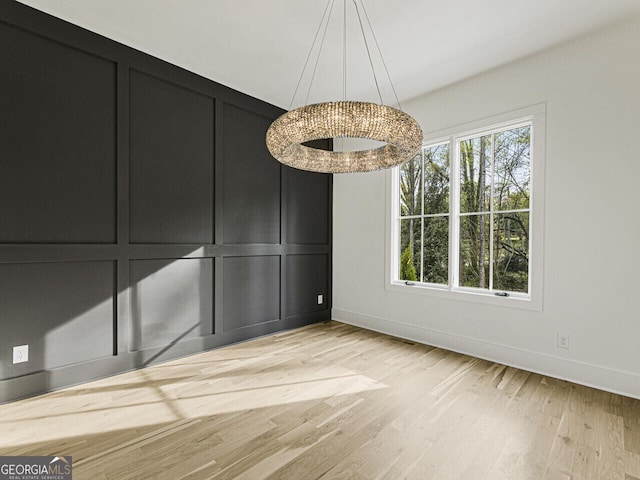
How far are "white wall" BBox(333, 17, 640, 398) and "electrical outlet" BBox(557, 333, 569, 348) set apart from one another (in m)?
0.04

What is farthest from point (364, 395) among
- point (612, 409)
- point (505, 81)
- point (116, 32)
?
point (116, 32)

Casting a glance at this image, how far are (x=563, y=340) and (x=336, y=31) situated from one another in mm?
3151

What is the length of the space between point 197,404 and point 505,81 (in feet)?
12.5

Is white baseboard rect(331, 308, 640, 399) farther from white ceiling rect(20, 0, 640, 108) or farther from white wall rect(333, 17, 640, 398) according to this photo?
white ceiling rect(20, 0, 640, 108)

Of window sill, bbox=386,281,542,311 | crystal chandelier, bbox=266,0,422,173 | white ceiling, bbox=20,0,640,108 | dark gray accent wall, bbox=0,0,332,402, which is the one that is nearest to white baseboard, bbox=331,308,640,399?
window sill, bbox=386,281,542,311

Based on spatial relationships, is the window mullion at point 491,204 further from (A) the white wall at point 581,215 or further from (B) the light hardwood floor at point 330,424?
(B) the light hardwood floor at point 330,424

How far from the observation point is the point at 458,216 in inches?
137

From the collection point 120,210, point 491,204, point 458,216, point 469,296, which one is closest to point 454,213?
point 458,216

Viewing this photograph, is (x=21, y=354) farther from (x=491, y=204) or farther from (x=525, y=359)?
(x=491, y=204)

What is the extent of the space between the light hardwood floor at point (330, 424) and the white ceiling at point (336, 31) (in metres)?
2.81

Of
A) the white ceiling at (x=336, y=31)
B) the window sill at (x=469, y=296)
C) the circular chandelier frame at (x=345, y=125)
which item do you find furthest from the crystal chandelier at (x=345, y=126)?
the window sill at (x=469, y=296)

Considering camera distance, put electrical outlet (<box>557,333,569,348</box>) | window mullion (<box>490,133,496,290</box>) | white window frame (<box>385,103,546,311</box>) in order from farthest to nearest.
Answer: window mullion (<box>490,133,496,290</box>), white window frame (<box>385,103,546,311</box>), electrical outlet (<box>557,333,569,348</box>)

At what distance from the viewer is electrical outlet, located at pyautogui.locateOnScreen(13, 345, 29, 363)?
2.31 m

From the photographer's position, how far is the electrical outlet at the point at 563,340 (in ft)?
8.84
